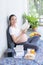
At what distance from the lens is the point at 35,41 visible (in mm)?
3393

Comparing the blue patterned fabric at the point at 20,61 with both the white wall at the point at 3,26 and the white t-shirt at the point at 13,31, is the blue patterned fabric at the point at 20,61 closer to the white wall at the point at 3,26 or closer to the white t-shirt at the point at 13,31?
the white wall at the point at 3,26

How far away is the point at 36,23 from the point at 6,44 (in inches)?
74.3

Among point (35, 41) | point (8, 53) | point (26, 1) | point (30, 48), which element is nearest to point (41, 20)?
point (26, 1)

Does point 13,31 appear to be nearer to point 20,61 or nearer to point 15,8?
point 20,61

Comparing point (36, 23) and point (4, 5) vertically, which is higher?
point (4, 5)

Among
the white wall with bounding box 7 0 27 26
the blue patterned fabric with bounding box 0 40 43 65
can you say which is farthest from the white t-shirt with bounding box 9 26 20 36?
the blue patterned fabric with bounding box 0 40 43 65

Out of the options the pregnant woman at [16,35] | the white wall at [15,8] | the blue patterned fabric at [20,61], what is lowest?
the blue patterned fabric at [20,61]

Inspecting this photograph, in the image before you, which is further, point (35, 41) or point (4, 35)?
point (35, 41)

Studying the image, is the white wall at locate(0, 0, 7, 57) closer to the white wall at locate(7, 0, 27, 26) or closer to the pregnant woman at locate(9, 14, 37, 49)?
the pregnant woman at locate(9, 14, 37, 49)

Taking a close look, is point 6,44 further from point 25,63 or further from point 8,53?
point 25,63

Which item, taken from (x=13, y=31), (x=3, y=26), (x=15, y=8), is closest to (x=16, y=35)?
(x=13, y=31)

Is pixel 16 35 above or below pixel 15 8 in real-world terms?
below

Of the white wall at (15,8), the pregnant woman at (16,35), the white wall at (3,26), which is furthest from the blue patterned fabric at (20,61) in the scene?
the white wall at (15,8)

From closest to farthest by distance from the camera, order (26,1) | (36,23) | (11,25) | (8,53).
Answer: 1. (8,53)
2. (11,25)
3. (36,23)
4. (26,1)
